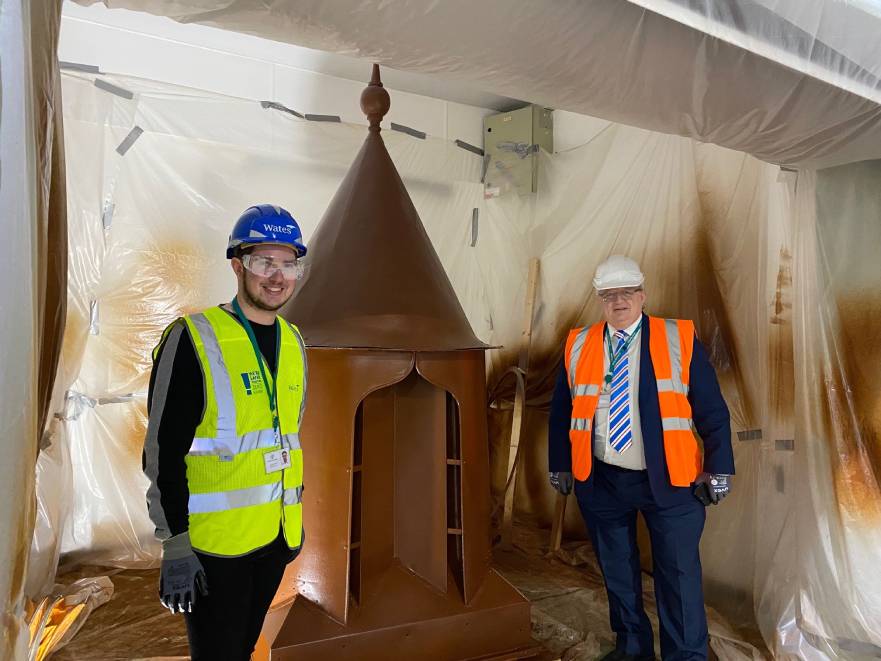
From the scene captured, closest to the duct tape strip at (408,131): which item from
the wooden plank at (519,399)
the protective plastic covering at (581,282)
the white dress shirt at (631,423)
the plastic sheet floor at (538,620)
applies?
the protective plastic covering at (581,282)

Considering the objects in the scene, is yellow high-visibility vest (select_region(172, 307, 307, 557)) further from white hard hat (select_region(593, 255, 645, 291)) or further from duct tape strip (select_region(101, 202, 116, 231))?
duct tape strip (select_region(101, 202, 116, 231))

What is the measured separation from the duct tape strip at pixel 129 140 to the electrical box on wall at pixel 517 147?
7.44ft

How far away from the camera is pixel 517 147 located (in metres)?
4.32

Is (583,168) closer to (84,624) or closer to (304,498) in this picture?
(304,498)

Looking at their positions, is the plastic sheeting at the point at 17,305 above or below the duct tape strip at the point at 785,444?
above

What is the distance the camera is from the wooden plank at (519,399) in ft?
12.6

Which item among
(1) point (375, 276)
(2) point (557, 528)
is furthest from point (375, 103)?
(2) point (557, 528)

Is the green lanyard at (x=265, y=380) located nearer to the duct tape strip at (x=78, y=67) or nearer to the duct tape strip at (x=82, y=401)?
the duct tape strip at (x=82, y=401)

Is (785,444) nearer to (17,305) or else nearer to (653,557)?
(653,557)

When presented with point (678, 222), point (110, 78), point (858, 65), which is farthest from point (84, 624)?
point (858, 65)

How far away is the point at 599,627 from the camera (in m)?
2.84

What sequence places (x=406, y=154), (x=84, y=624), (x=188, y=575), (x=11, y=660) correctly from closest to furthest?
(x=11, y=660) → (x=188, y=575) → (x=84, y=624) → (x=406, y=154)

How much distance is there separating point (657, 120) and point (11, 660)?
7.36 ft

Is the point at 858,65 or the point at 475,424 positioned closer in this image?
the point at 858,65
